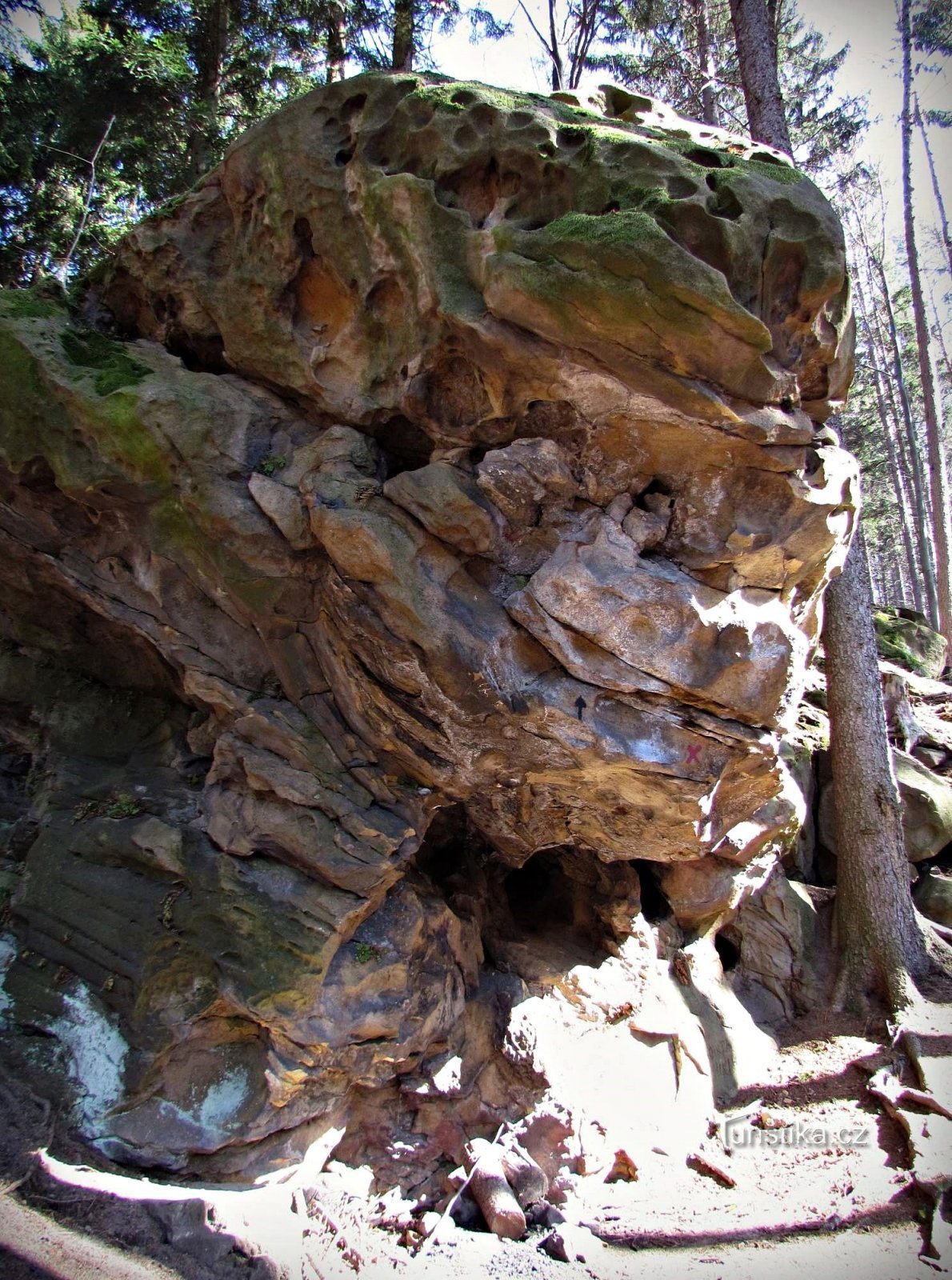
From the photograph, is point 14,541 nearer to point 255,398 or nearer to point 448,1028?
point 255,398

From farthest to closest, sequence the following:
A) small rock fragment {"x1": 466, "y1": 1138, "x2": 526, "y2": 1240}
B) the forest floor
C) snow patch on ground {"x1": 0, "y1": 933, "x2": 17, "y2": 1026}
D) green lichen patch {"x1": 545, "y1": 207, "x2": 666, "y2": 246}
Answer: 1. small rock fragment {"x1": 466, "y1": 1138, "x2": 526, "y2": 1240}
2. snow patch on ground {"x1": 0, "y1": 933, "x2": 17, "y2": 1026}
3. green lichen patch {"x1": 545, "y1": 207, "x2": 666, "y2": 246}
4. the forest floor

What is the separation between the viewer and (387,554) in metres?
5.79

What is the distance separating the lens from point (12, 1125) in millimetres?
5227

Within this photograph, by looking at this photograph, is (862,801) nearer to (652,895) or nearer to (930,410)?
(652,895)

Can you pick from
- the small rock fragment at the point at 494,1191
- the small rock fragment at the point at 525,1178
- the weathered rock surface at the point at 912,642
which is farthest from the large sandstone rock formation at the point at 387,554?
the weathered rock surface at the point at 912,642

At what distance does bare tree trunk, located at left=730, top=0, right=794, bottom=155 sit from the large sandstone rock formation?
15.9 ft

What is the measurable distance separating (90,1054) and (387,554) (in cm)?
450

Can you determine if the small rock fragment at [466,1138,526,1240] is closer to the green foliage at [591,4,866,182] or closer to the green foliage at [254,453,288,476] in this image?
the green foliage at [254,453,288,476]

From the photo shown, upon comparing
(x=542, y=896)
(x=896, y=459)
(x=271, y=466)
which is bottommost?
(x=542, y=896)

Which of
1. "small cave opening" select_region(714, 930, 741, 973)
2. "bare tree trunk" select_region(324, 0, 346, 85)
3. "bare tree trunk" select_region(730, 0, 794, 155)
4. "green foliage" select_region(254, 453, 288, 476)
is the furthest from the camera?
"bare tree trunk" select_region(324, 0, 346, 85)

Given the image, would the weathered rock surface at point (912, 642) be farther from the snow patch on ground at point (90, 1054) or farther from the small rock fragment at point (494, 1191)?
the snow patch on ground at point (90, 1054)

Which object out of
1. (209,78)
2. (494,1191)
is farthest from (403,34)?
(494,1191)

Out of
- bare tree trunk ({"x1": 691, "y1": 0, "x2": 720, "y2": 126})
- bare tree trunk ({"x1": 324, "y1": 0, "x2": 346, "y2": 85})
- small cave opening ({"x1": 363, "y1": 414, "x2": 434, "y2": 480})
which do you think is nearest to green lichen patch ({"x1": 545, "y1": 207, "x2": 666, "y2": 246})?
small cave opening ({"x1": 363, "y1": 414, "x2": 434, "y2": 480})

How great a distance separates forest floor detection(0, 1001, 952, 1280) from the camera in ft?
15.7
